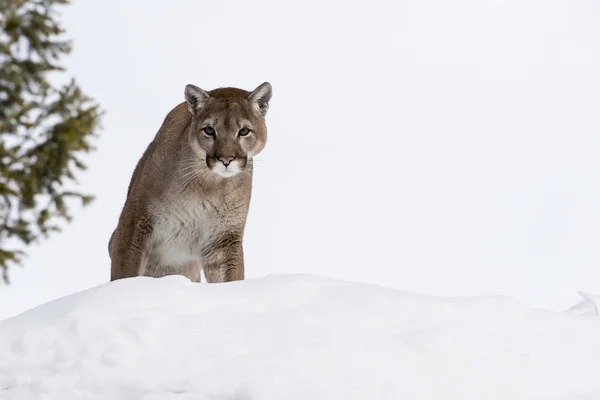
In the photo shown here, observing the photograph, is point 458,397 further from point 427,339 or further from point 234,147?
point 234,147

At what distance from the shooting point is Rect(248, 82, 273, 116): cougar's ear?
10.0 meters

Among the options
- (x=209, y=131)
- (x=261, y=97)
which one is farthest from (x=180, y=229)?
(x=261, y=97)

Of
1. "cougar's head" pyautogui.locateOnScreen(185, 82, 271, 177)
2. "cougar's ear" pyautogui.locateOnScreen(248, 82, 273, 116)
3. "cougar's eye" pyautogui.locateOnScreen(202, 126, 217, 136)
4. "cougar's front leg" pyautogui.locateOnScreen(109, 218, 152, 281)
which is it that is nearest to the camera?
"cougar's head" pyautogui.locateOnScreen(185, 82, 271, 177)

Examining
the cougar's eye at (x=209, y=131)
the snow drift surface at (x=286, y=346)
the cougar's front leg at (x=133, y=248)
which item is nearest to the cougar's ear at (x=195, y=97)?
the cougar's eye at (x=209, y=131)

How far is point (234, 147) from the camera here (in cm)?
972

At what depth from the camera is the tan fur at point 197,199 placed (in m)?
9.87

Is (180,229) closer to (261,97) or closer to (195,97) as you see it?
(195,97)

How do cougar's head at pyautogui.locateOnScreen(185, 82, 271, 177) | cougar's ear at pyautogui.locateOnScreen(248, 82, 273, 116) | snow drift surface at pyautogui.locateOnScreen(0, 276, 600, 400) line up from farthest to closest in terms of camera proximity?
cougar's ear at pyautogui.locateOnScreen(248, 82, 273, 116) → cougar's head at pyautogui.locateOnScreen(185, 82, 271, 177) → snow drift surface at pyautogui.locateOnScreen(0, 276, 600, 400)

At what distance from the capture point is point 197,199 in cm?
998

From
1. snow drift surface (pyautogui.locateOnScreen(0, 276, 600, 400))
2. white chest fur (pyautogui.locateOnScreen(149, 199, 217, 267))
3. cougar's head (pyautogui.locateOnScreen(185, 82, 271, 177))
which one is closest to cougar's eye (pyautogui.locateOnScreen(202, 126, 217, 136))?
cougar's head (pyautogui.locateOnScreen(185, 82, 271, 177))

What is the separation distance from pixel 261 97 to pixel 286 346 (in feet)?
14.9

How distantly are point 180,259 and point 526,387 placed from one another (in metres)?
5.14

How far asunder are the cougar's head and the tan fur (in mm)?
11

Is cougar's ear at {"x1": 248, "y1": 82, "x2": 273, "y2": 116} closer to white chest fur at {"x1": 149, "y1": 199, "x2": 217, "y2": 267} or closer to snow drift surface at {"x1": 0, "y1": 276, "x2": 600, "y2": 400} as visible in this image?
white chest fur at {"x1": 149, "y1": 199, "x2": 217, "y2": 267}
